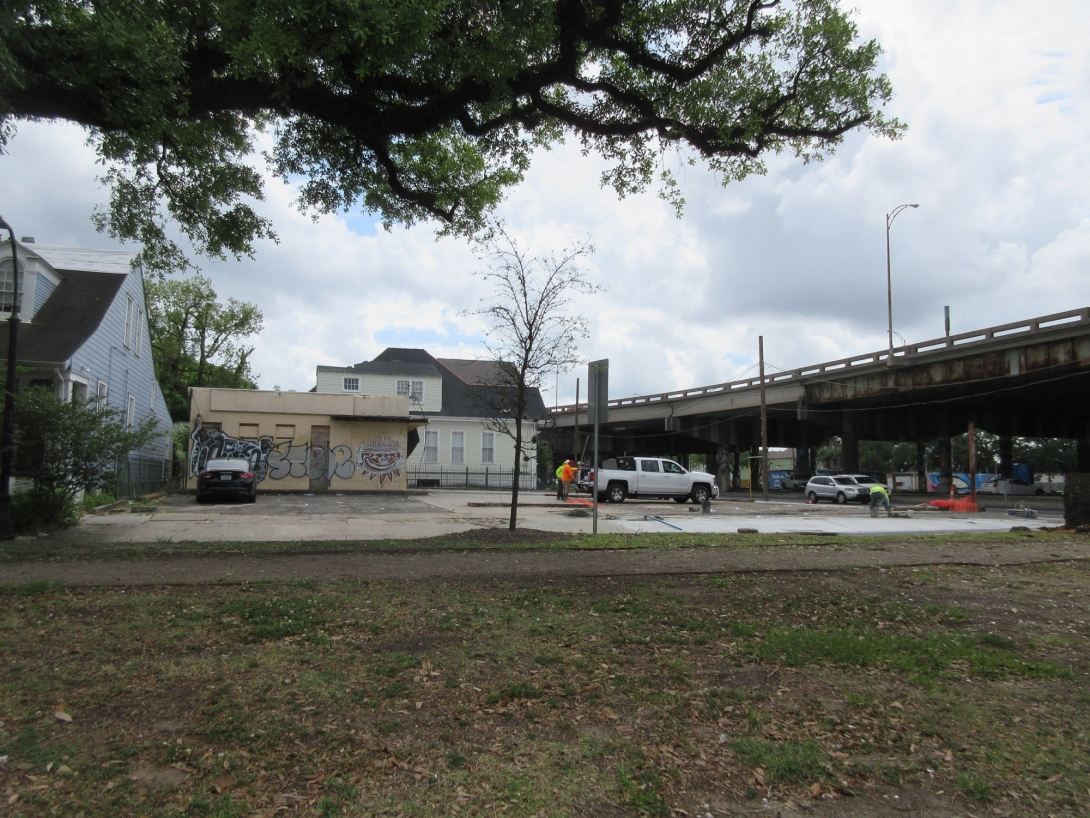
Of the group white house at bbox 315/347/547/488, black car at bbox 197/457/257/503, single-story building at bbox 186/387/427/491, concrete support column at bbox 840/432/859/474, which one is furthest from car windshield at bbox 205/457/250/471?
concrete support column at bbox 840/432/859/474

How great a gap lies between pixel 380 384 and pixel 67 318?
25596mm

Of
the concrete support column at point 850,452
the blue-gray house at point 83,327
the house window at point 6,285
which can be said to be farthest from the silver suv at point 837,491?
the house window at point 6,285

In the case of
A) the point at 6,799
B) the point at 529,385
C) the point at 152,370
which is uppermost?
the point at 152,370

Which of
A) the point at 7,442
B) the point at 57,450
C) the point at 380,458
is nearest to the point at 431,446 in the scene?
the point at 380,458

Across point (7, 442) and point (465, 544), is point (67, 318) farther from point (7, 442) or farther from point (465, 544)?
point (465, 544)

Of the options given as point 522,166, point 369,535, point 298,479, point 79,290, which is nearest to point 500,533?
point 369,535

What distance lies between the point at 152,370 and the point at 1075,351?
35.9 m

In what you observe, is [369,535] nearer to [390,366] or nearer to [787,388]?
[390,366]

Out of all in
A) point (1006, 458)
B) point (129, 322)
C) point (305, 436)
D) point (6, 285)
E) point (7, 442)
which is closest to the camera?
point (7, 442)

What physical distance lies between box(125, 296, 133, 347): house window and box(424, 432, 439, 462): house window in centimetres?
2025

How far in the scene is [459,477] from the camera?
141 feet

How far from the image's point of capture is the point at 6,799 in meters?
2.89

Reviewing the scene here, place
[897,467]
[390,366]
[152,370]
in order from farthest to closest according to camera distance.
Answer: [897,467], [390,366], [152,370]

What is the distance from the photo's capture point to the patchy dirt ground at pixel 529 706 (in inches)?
124
